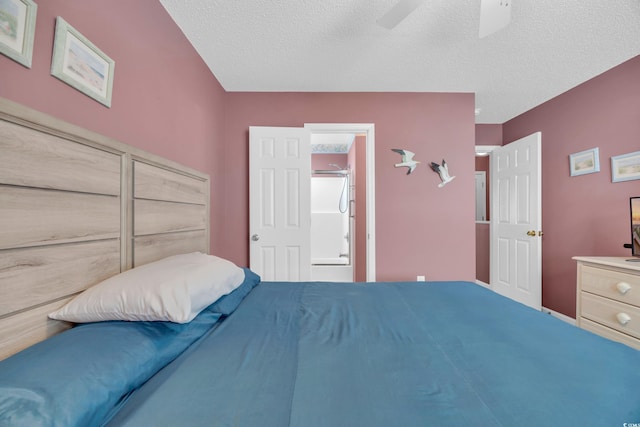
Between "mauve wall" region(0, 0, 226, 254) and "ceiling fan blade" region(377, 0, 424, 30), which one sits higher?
"ceiling fan blade" region(377, 0, 424, 30)

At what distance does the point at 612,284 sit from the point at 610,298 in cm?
11

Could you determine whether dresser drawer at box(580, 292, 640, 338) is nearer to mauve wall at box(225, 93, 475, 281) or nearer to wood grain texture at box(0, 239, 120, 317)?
mauve wall at box(225, 93, 475, 281)

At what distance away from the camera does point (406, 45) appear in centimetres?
189

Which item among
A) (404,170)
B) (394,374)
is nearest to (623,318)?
(404,170)

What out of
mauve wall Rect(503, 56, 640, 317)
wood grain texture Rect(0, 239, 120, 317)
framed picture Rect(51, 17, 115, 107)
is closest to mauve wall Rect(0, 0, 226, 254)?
framed picture Rect(51, 17, 115, 107)

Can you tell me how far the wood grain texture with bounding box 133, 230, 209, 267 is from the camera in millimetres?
1221

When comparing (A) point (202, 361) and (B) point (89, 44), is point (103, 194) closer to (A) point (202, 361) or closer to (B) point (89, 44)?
(B) point (89, 44)

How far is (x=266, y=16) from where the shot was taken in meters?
1.62

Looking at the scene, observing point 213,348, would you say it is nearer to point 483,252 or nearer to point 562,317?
point 562,317

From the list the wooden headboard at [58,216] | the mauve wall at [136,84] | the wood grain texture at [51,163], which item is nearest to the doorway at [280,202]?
the mauve wall at [136,84]

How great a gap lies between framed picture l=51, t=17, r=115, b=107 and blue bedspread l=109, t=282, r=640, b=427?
3.87 ft

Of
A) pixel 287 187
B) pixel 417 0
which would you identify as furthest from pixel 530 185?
pixel 287 187

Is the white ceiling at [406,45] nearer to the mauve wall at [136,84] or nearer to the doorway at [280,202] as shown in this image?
the mauve wall at [136,84]

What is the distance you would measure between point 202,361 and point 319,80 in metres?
2.48
